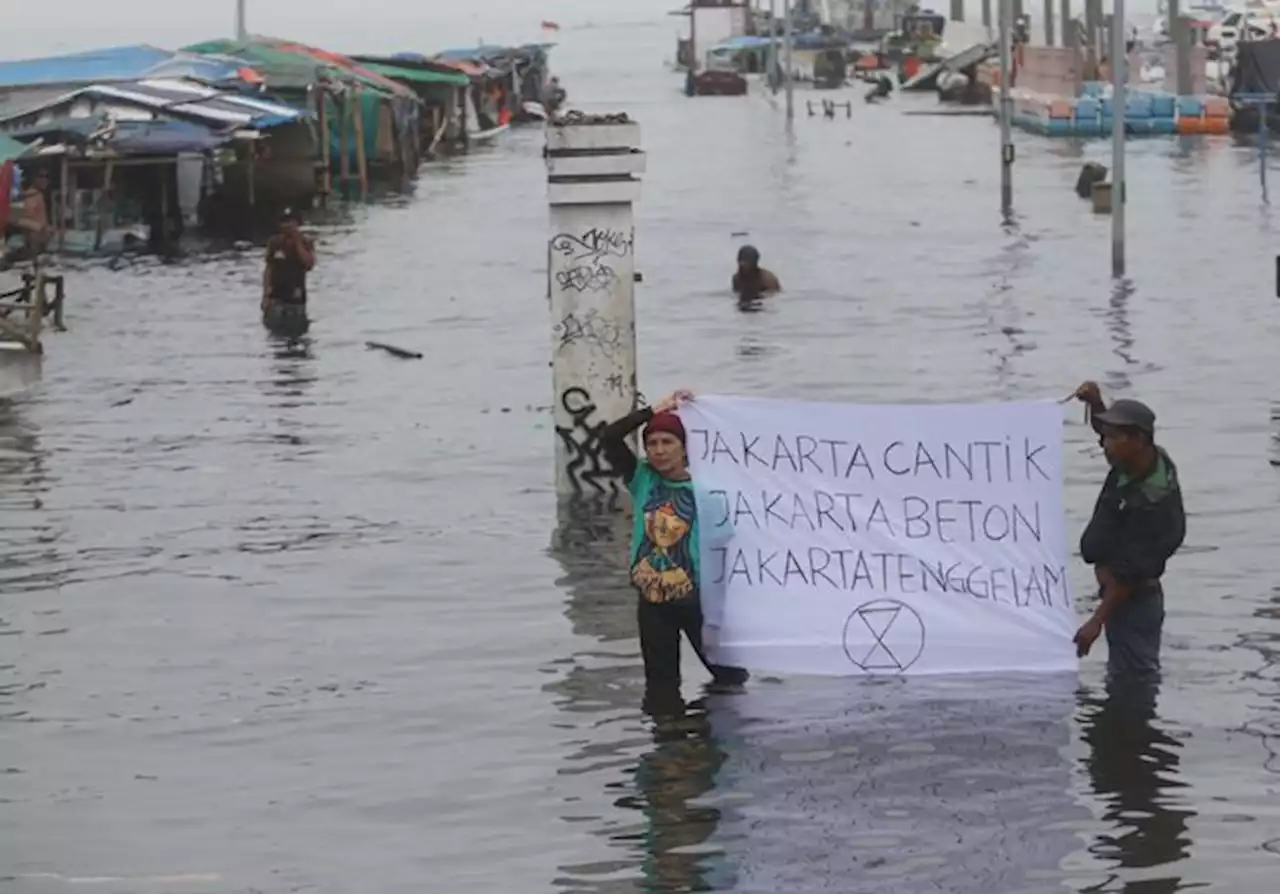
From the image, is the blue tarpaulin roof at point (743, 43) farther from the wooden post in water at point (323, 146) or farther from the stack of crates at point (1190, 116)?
the wooden post in water at point (323, 146)

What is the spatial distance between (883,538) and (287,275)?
17730 millimetres

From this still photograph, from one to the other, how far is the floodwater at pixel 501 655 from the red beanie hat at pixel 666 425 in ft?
4.25

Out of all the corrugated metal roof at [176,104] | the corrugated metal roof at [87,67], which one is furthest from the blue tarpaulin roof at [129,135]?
the corrugated metal roof at [87,67]

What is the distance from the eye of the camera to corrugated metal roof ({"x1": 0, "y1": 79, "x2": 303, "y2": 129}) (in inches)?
1655

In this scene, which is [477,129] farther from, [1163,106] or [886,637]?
[886,637]

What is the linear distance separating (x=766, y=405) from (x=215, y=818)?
2.97m

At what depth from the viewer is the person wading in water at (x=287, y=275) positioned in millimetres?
27436

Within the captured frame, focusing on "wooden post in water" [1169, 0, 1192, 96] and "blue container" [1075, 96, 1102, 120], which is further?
"wooden post in water" [1169, 0, 1192, 96]

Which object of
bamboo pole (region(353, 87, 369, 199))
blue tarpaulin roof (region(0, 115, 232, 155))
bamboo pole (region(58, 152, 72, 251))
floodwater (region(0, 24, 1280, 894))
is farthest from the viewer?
bamboo pole (region(353, 87, 369, 199))

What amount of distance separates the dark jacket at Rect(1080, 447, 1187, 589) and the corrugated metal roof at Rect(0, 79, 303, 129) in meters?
33.5

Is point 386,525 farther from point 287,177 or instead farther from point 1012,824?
point 287,177

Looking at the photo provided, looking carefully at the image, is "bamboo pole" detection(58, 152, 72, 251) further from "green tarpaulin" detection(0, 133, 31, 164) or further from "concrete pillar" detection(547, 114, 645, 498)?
"concrete pillar" detection(547, 114, 645, 498)

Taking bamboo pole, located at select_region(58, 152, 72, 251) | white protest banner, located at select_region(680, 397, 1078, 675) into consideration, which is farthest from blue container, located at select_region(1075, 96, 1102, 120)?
white protest banner, located at select_region(680, 397, 1078, 675)

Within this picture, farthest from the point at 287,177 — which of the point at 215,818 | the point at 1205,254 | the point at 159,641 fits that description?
the point at 215,818
